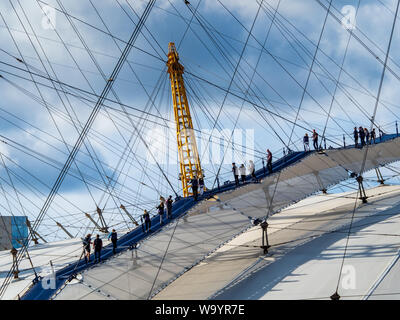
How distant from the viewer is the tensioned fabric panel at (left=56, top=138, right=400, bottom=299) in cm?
1094

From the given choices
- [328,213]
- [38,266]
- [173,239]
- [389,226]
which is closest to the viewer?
[173,239]

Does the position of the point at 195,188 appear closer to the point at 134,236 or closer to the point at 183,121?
the point at 134,236

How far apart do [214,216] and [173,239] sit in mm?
1696

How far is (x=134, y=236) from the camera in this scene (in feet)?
48.3

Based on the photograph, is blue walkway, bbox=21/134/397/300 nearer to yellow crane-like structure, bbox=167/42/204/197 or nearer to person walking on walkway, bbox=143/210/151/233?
person walking on walkway, bbox=143/210/151/233

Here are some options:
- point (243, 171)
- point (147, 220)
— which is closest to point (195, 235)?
point (147, 220)

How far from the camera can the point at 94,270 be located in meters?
11.1

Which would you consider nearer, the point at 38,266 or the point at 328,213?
the point at 328,213

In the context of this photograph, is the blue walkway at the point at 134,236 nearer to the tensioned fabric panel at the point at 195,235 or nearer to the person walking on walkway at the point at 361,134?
the tensioned fabric panel at the point at 195,235

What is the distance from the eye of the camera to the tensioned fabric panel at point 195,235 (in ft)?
35.9

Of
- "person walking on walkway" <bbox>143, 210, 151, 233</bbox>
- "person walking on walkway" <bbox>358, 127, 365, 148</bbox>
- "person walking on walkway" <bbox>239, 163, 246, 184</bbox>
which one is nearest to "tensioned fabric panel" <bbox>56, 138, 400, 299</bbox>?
"person walking on walkway" <bbox>239, 163, 246, 184</bbox>
